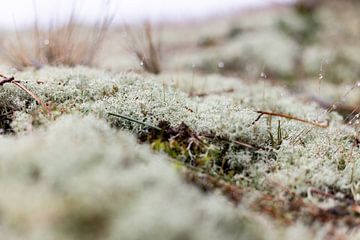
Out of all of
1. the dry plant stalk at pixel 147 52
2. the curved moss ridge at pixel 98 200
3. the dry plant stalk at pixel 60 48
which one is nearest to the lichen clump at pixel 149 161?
the curved moss ridge at pixel 98 200

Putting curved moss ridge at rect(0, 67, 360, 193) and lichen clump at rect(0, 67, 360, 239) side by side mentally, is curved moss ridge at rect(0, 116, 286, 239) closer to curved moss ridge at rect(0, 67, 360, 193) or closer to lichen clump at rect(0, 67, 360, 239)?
lichen clump at rect(0, 67, 360, 239)

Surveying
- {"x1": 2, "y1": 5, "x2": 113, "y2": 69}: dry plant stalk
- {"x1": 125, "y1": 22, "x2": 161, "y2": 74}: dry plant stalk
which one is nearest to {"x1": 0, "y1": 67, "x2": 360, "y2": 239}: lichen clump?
{"x1": 2, "y1": 5, "x2": 113, "y2": 69}: dry plant stalk

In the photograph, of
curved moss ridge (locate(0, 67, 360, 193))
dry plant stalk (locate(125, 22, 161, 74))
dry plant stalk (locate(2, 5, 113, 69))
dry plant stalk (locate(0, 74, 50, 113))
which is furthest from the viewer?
dry plant stalk (locate(125, 22, 161, 74))

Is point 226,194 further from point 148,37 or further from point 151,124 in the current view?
point 148,37

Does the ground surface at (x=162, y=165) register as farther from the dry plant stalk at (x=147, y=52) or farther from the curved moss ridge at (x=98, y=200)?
the dry plant stalk at (x=147, y=52)

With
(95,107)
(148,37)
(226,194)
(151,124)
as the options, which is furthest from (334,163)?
(148,37)
